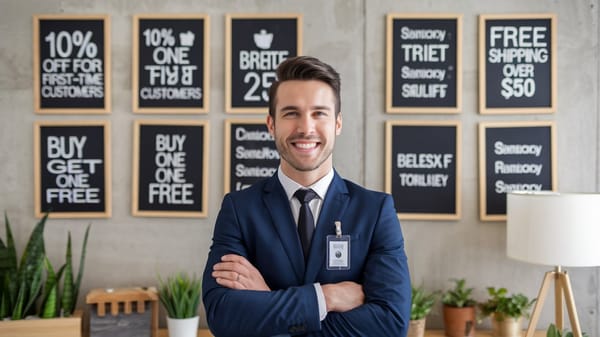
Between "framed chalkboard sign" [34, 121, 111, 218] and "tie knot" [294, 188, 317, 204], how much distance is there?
5.83ft

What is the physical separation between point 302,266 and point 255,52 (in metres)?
1.79

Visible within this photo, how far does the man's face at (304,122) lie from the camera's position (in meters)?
1.64

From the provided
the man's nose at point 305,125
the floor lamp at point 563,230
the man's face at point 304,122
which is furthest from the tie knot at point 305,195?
the floor lamp at point 563,230

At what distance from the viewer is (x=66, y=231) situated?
3148mm

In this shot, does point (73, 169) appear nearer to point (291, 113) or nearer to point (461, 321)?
point (291, 113)

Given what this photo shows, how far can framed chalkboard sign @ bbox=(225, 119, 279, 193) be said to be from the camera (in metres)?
3.13

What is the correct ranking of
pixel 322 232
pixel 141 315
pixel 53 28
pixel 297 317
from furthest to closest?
1. pixel 53 28
2. pixel 141 315
3. pixel 322 232
4. pixel 297 317

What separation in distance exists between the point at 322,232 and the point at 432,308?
5.73ft

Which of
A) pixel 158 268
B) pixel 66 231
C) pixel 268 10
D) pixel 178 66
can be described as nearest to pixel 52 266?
pixel 66 231

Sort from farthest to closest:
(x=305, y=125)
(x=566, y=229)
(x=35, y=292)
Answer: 1. (x=35, y=292)
2. (x=566, y=229)
3. (x=305, y=125)

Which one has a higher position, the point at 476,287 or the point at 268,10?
Answer: the point at 268,10

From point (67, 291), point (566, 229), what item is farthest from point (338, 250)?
point (67, 291)

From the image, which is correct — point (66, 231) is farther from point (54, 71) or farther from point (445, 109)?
point (445, 109)

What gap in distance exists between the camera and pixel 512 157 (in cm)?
313
